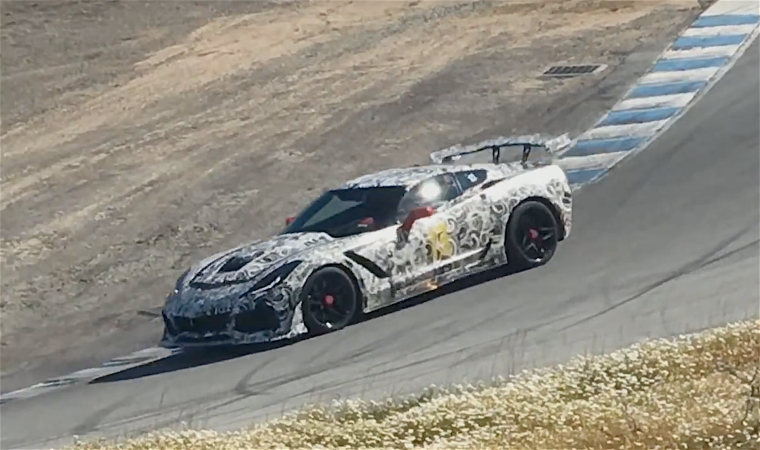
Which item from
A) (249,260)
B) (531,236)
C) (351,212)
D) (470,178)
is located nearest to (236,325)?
(249,260)

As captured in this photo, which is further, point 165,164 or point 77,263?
point 165,164

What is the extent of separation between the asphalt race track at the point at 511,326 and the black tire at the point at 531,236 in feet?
0.60

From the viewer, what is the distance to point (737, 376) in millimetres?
7281

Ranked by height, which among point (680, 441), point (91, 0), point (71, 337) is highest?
point (91, 0)

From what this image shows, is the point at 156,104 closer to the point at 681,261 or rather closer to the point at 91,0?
the point at 91,0

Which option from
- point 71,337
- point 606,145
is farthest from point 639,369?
point 606,145

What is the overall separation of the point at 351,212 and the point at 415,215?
26.4 inches

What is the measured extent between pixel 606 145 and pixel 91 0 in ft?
47.5

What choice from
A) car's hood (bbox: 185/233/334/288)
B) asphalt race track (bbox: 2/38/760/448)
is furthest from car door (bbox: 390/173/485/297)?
car's hood (bbox: 185/233/334/288)

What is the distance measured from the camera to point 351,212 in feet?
42.6

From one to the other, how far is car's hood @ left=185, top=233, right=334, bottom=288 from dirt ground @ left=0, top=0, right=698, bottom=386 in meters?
2.43

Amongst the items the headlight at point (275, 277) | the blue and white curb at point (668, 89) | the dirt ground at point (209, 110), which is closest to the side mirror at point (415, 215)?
the headlight at point (275, 277)

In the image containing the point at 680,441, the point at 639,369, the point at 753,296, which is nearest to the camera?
the point at 680,441

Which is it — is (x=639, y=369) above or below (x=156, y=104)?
below
